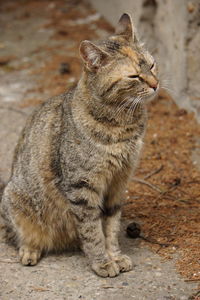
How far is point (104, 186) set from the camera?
3922mm

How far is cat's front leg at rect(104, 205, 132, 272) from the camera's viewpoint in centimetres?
402

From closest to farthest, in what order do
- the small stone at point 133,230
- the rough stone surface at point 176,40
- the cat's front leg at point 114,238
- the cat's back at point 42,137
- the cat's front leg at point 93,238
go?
the cat's front leg at point 93,238, the cat's front leg at point 114,238, the cat's back at point 42,137, the small stone at point 133,230, the rough stone surface at point 176,40

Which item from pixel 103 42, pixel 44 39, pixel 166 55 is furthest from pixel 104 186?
pixel 44 39

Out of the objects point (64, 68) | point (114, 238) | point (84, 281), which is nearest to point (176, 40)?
point (64, 68)

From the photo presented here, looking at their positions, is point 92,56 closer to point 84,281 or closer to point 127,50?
point 127,50

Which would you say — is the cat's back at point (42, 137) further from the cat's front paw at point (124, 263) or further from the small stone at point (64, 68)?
the small stone at point (64, 68)

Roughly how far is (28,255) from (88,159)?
917 millimetres

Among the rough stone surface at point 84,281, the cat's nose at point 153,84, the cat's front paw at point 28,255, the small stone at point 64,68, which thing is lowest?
the small stone at point 64,68

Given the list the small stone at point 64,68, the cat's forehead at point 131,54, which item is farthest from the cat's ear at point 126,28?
the small stone at point 64,68

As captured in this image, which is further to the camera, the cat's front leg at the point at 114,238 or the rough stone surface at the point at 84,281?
the cat's front leg at the point at 114,238

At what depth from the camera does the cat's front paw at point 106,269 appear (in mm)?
3951

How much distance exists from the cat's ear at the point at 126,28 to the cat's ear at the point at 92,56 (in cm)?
29

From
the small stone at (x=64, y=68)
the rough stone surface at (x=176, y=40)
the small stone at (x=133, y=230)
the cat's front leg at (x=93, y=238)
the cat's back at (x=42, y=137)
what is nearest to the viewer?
the cat's front leg at (x=93, y=238)

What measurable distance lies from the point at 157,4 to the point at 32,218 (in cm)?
369
